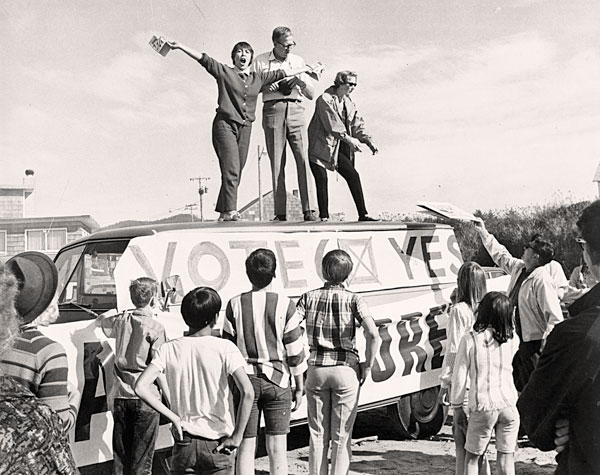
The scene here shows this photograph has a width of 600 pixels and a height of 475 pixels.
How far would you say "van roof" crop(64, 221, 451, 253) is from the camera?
554 cm

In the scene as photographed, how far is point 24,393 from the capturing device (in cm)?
171

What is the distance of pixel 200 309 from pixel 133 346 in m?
1.22

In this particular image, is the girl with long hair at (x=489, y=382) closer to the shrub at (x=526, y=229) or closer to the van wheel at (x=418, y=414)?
the van wheel at (x=418, y=414)

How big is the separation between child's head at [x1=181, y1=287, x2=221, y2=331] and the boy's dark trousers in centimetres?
125

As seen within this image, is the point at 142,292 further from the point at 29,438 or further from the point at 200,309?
the point at 29,438

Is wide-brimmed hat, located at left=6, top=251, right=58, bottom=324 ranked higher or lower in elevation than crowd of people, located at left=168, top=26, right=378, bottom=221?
lower

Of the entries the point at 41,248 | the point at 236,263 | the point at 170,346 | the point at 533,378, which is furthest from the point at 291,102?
the point at 41,248

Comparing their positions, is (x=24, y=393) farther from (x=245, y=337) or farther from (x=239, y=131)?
(x=239, y=131)

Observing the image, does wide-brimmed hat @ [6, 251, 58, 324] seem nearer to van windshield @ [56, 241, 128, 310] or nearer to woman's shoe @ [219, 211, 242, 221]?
van windshield @ [56, 241, 128, 310]

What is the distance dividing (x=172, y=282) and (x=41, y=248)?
2389cm

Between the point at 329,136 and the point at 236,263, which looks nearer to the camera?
the point at 236,263

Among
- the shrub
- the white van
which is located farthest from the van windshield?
the shrub

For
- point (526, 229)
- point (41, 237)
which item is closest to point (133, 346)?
point (526, 229)

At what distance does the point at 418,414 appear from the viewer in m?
6.84
